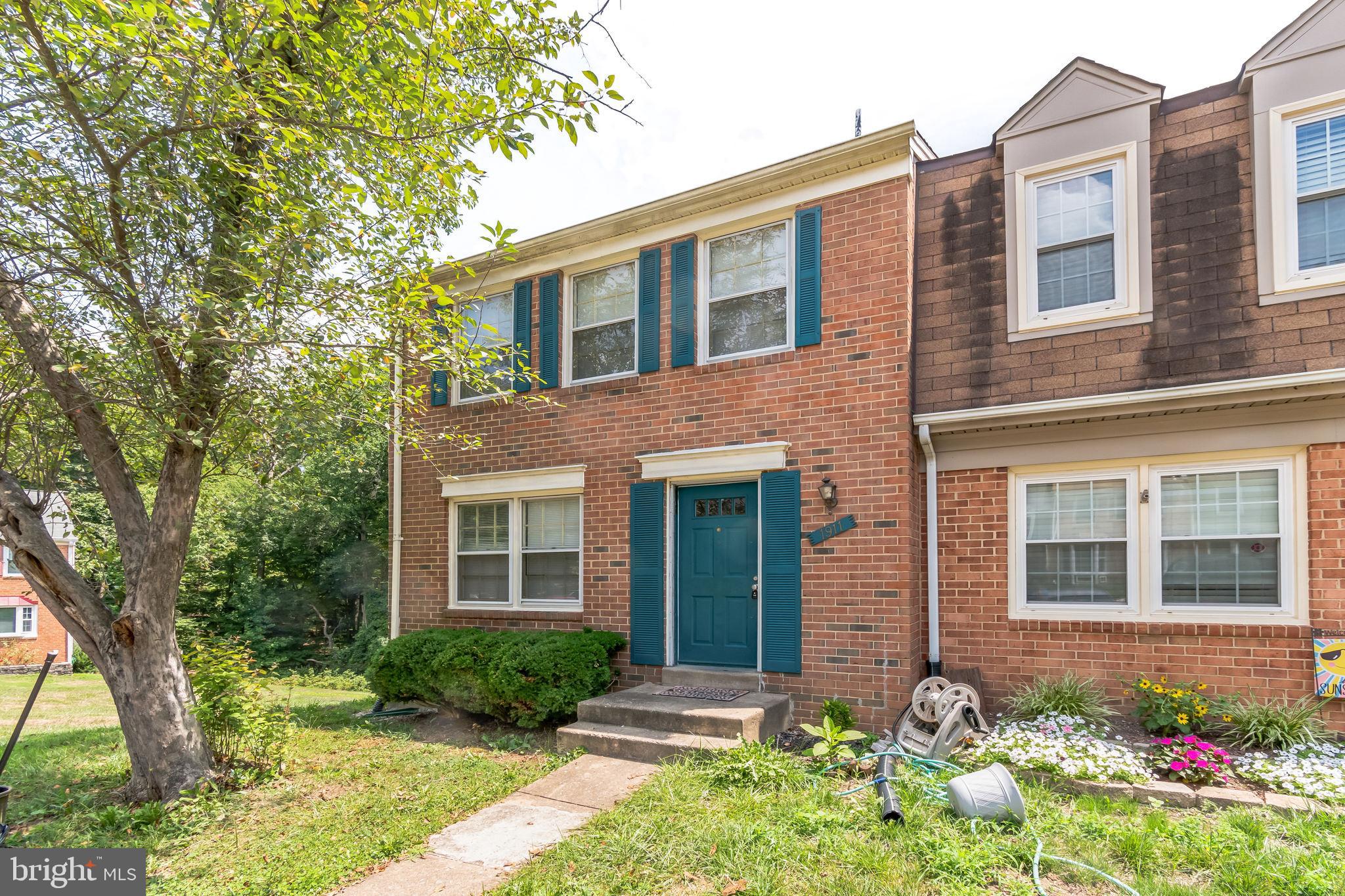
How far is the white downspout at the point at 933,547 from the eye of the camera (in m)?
6.82

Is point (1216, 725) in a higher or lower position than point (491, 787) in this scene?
higher

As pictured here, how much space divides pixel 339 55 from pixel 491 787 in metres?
5.38

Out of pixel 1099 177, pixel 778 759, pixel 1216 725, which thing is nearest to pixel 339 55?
pixel 778 759

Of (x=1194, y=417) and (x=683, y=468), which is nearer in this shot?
(x=1194, y=417)

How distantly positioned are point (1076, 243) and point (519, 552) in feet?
22.2

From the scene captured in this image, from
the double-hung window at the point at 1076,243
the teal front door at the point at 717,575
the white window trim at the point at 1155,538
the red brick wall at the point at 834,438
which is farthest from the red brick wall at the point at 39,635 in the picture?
the double-hung window at the point at 1076,243

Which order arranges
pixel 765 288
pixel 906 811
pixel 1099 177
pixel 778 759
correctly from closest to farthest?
pixel 906 811 → pixel 778 759 → pixel 1099 177 → pixel 765 288

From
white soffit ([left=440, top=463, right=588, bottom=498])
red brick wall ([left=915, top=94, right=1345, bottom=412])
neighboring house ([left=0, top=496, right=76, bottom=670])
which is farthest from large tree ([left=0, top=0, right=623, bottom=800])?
neighboring house ([left=0, top=496, right=76, bottom=670])

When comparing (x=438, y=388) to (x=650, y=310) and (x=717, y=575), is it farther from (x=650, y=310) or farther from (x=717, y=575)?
(x=717, y=575)

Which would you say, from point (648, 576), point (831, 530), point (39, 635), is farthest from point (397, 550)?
point (39, 635)

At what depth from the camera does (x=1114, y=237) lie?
6.44 m

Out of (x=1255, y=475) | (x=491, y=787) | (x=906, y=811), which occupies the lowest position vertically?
(x=491, y=787)

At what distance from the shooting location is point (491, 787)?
18.5 ft

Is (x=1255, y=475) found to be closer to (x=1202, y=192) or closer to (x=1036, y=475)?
(x=1036, y=475)
